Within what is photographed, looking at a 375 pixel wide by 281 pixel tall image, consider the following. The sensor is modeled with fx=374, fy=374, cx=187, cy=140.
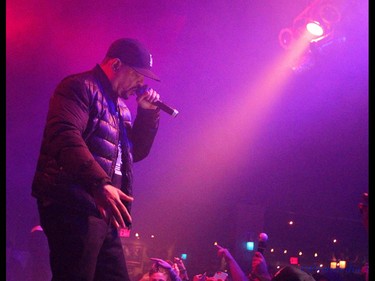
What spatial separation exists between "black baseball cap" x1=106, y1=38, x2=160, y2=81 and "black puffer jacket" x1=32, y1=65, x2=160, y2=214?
0.48 ft

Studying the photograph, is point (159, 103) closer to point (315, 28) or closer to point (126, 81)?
point (126, 81)

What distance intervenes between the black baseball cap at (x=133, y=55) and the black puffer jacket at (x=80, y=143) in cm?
15

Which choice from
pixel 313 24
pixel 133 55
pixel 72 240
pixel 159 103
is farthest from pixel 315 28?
pixel 72 240

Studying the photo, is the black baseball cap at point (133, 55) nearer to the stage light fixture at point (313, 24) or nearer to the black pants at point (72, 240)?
the black pants at point (72, 240)

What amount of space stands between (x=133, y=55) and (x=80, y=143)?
29.8 inches

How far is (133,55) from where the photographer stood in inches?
85.7

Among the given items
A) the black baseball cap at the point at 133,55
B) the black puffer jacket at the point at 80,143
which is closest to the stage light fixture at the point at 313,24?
the black baseball cap at the point at 133,55

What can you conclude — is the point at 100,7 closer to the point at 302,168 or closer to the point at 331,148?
the point at 331,148

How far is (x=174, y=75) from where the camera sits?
7.39 meters

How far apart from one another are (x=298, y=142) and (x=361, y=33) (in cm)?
637

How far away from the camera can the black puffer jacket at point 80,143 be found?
5.25 ft

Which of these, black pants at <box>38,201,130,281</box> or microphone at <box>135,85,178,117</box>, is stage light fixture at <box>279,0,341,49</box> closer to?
microphone at <box>135,85,178,117</box>

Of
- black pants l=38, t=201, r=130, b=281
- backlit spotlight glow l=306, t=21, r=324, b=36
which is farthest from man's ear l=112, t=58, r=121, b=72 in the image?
backlit spotlight glow l=306, t=21, r=324, b=36
